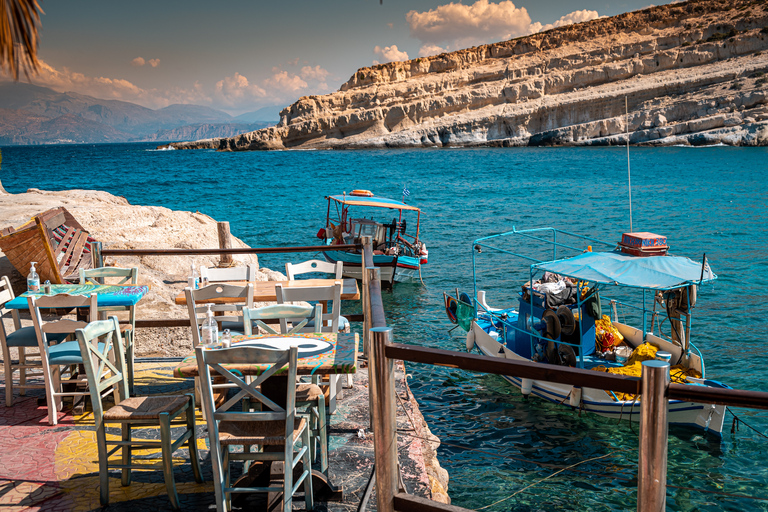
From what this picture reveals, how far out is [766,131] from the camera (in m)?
68.0

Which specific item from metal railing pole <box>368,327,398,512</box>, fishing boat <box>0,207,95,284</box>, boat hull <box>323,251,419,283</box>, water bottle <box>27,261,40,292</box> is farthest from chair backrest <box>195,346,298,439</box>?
boat hull <box>323,251,419,283</box>

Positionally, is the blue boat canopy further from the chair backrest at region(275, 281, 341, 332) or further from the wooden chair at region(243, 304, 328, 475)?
the wooden chair at region(243, 304, 328, 475)

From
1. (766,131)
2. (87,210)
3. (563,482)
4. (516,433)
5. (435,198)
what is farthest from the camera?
(766,131)

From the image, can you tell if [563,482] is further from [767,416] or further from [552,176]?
[552,176]

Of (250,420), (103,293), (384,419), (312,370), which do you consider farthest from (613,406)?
(103,293)

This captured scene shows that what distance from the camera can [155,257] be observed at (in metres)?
11.6

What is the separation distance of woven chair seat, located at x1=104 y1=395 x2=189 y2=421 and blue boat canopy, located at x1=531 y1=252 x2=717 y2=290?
6317 mm

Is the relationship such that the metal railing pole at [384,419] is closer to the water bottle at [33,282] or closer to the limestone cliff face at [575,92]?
the water bottle at [33,282]

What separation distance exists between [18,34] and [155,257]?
→ 9531mm

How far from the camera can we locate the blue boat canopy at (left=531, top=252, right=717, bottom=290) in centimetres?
789

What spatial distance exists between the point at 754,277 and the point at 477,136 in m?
82.0

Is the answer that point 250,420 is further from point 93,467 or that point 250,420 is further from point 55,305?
point 55,305

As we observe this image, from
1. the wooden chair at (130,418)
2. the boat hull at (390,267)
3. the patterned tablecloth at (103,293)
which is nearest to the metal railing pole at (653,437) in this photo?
the wooden chair at (130,418)

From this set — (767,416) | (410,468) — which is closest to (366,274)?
(410,468)
